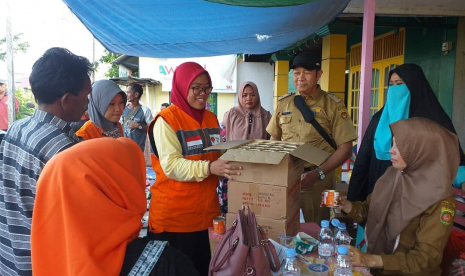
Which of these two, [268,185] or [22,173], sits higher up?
[22,173]

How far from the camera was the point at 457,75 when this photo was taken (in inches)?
210

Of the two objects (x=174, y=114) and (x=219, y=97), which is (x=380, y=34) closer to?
(x=174, y=114)

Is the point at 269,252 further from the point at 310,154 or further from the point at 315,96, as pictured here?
the point at 315,96

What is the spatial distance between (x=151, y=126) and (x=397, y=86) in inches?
73.4

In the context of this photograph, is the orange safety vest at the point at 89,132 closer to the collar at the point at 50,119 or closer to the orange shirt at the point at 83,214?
the collar at the point at 50,119

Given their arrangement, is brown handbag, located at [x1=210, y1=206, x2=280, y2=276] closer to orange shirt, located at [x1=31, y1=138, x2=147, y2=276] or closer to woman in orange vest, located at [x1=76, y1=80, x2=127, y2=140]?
orange shirt, located at [x1=31, y1=138, x2=147, y2=276]

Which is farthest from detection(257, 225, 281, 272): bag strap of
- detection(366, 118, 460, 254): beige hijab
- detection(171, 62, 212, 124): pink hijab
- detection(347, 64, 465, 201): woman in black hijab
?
detection(347, 64, 465, 201): woman in black hijab

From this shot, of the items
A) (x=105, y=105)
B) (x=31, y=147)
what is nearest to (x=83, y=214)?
(x=31, y=147)

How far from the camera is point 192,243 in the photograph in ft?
7.27

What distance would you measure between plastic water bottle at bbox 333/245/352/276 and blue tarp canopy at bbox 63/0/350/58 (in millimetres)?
2472

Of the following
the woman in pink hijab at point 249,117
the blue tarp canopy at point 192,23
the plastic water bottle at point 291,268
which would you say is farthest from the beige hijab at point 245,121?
the plastic water bottle at point 291,268

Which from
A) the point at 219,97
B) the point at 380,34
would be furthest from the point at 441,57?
the point at 219,97

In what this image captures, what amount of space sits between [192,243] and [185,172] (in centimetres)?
54

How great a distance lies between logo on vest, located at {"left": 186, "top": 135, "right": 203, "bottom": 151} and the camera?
2.18m
